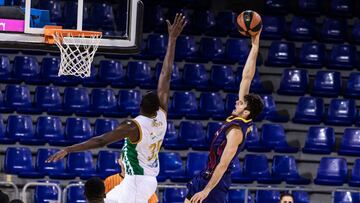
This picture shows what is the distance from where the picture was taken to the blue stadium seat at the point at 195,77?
12898 millimetres

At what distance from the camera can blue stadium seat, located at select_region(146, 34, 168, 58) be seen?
515 inches

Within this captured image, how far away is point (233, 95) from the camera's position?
1278cm

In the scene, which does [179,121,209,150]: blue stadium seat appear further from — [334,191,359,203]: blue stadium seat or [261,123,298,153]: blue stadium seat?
[334,191,359,203]: blue stadium seat

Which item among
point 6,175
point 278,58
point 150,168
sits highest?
point 278,58

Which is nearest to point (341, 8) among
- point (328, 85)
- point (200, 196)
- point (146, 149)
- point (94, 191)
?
point (328, 85)

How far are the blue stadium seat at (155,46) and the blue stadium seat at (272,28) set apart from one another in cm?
173

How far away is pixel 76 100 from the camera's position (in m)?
12.2

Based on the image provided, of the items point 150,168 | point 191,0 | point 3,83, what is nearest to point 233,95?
point 191,0

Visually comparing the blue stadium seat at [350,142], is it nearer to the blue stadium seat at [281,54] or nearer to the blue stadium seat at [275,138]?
the blue stadium seat at [275,138]

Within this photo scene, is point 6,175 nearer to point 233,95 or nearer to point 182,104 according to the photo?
point 182,104

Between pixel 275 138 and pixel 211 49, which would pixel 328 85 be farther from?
pixel 211 49

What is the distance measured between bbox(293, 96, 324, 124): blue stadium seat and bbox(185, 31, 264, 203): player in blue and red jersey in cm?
564

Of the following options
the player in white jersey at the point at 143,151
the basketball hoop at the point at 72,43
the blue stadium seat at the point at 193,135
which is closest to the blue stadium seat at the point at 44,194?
the blue stadium seat at the point at 193,135

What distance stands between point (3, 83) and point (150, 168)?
5906 mm
